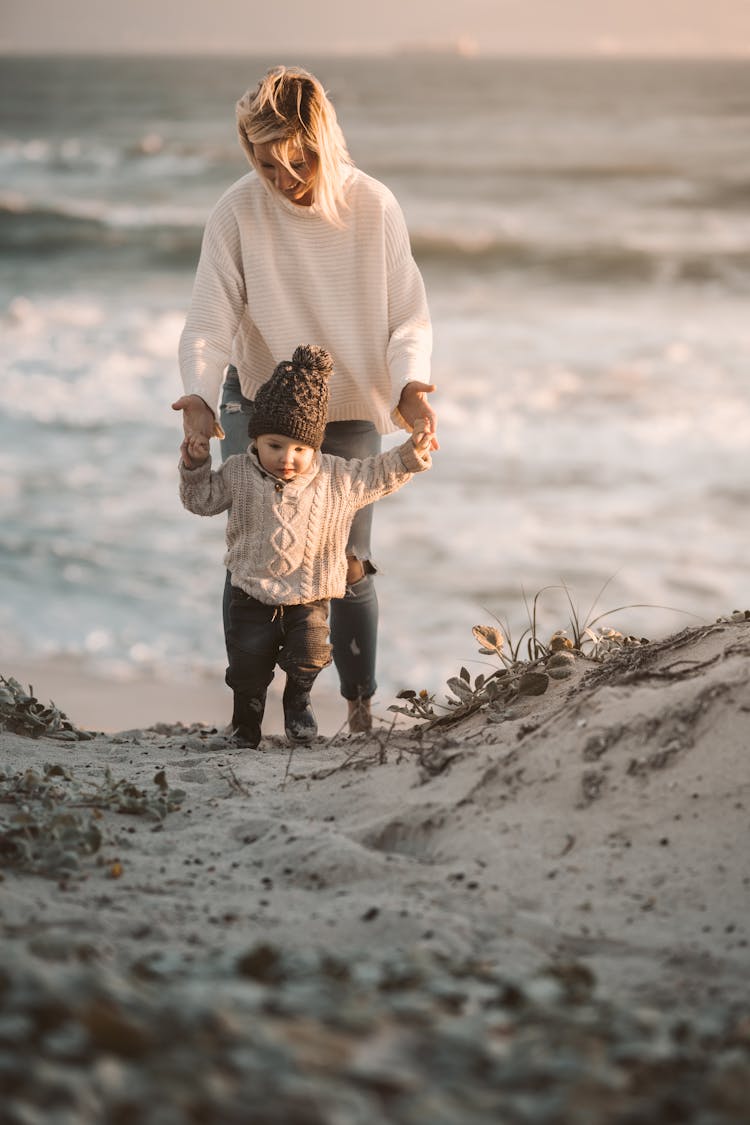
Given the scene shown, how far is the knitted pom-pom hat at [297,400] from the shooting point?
364 cm

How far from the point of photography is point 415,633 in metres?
6.76

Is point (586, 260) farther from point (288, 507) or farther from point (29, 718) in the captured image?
point (29, 718)

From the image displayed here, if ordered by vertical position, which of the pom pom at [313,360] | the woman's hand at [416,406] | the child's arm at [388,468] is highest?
the pom pom at [313,360]

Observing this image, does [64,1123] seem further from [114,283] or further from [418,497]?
[114,283]

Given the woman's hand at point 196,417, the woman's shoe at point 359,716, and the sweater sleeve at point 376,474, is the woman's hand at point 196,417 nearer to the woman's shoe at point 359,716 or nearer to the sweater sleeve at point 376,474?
the sweater sleeve at point 376,474

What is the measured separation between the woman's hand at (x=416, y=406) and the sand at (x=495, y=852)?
3.00 ft

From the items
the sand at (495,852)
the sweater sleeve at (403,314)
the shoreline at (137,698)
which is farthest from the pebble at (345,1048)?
the shoreline at (137,698)

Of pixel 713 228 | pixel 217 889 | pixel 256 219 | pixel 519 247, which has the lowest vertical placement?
pixel 217 889

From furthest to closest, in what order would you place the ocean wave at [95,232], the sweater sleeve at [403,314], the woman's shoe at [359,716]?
the ocean wave at [95,232]
the woman's shoe at [359,716]
the sweater sleeve at [403,314]

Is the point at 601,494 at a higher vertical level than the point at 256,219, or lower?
higher

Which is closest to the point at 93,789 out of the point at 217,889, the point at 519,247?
the point at 217,889

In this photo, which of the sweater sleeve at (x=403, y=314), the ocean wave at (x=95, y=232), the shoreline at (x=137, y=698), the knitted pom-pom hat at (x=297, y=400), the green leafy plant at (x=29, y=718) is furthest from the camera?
the ocean wave at (x=95, y=232)

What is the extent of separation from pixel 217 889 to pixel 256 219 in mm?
2182

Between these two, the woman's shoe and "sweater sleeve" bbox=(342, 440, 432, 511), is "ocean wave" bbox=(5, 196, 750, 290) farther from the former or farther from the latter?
"sweater sleeve" bbox=(342, 440, 432, 511)
